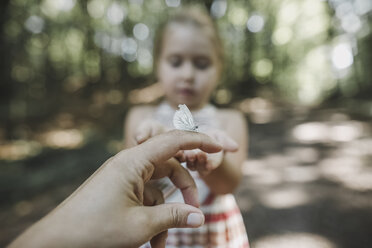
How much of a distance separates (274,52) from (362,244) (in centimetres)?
1024

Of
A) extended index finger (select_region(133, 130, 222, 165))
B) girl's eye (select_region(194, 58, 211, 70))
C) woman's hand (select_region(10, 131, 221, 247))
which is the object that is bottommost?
woman's hand (select_region(10, 131, 221, 247))

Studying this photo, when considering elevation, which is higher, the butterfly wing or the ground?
the butterfly wing

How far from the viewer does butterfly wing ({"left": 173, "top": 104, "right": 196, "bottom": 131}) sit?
73 centimetres

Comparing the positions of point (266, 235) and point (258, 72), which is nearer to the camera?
point (266, 235)

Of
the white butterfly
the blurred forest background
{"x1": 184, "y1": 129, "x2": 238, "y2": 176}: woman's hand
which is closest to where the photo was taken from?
the white butterfly

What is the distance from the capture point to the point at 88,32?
421 inches

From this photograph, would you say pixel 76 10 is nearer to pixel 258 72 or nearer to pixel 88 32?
pixel 88 32

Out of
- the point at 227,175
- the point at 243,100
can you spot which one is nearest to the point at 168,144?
the point at 227,175

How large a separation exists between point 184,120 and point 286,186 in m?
3.16

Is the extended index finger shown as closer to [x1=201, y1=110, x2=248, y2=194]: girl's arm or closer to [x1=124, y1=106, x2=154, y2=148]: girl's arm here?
[x1=201, y1=110, x2=248, y2=194]: girl's arm

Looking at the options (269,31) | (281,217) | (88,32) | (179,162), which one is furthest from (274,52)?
(179,162)

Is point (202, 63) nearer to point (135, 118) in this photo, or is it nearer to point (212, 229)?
point (135, 118)

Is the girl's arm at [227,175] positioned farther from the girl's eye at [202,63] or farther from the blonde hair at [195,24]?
the blonde hair at [195,24]

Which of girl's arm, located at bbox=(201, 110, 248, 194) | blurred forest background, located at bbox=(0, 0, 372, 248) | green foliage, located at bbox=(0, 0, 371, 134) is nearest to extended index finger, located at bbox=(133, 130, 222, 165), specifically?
girl's arm, located at bbox=(201, 110, 248, 194)
